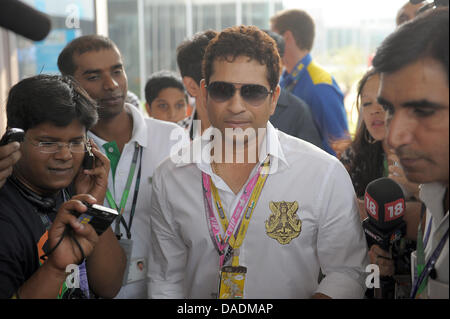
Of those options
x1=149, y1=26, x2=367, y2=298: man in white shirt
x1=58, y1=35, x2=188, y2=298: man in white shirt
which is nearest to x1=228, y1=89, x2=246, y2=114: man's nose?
x1=149, y1=26, x2=367, y2=298: man in white shirt

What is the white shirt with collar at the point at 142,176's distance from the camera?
2.56 m

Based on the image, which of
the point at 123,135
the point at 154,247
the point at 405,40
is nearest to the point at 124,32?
the point at 123,135

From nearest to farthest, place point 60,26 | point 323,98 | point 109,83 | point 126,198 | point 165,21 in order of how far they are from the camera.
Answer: point 126,198 < point 109,83 < point 323,98 < point 60,26 < point 165,21

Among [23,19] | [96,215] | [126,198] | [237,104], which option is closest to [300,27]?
[126,198]

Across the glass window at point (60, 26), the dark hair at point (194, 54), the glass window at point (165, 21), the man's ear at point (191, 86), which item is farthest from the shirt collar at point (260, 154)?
the glass window at point (165, 21)

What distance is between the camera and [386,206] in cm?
168

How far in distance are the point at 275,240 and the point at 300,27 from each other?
306cm

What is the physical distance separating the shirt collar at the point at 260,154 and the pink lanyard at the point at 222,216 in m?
0.06

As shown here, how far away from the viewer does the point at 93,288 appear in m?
2.14

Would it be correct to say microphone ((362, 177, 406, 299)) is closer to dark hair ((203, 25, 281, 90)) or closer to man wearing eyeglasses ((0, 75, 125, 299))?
dark hair ((203, 25, 281, 90))

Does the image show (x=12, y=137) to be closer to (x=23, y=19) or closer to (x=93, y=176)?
(x=93, y=176)

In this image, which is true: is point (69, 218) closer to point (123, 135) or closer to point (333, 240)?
point (333, 240)

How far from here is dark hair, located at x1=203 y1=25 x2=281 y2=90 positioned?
198 centimetres

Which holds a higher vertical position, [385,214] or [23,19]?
[23,19]
